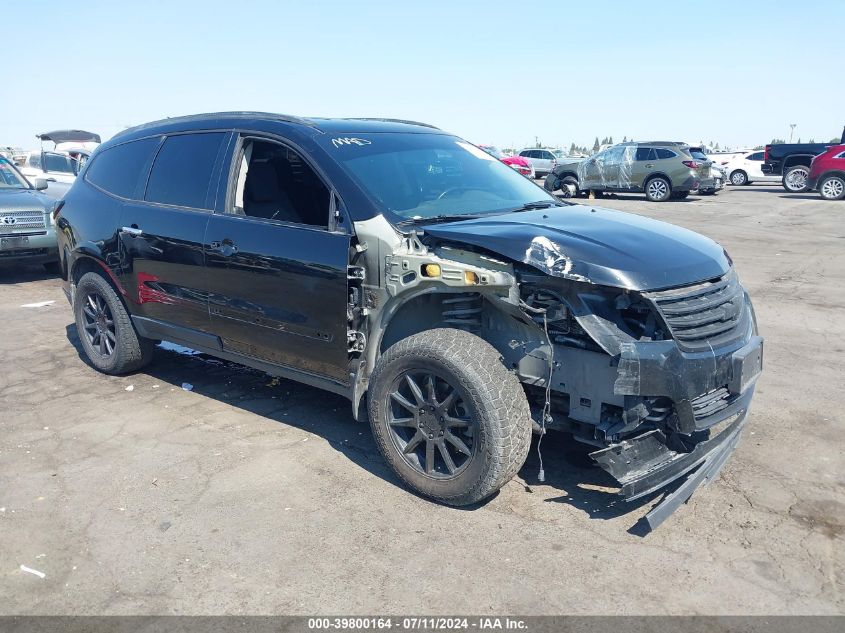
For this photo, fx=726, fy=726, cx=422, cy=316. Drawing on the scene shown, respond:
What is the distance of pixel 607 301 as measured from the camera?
343cm

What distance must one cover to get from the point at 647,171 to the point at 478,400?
2021cm

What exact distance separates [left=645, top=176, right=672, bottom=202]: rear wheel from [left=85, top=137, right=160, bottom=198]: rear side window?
18850 millimetres

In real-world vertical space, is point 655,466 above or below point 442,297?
below

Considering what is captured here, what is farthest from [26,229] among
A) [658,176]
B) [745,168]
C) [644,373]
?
[745,168]

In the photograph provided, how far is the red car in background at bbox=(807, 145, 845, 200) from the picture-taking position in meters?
21.1

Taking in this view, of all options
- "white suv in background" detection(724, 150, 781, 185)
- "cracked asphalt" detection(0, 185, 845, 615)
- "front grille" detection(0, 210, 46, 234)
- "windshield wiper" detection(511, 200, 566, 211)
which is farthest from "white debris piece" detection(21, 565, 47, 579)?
"white suv in background" detection(724, 150, 781, 185)

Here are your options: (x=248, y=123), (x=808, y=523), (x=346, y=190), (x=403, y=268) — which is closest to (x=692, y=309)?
(x=808, y=523)

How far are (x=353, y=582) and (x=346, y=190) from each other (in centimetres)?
209

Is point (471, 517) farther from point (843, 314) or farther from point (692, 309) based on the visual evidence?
point (843, 314)

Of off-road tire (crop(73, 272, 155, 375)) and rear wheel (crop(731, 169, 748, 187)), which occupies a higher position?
rear wheel (crop(731, 169, 748, 187))

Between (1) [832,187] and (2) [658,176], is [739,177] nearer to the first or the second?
(1) [832,187]

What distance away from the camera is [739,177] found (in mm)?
30828

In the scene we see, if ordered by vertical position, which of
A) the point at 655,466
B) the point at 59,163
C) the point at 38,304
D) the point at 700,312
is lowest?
the point at 38,304

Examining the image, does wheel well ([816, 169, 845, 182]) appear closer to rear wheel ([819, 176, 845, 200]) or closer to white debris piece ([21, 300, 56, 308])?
rear wheel ([819, 176, 845, 200])
